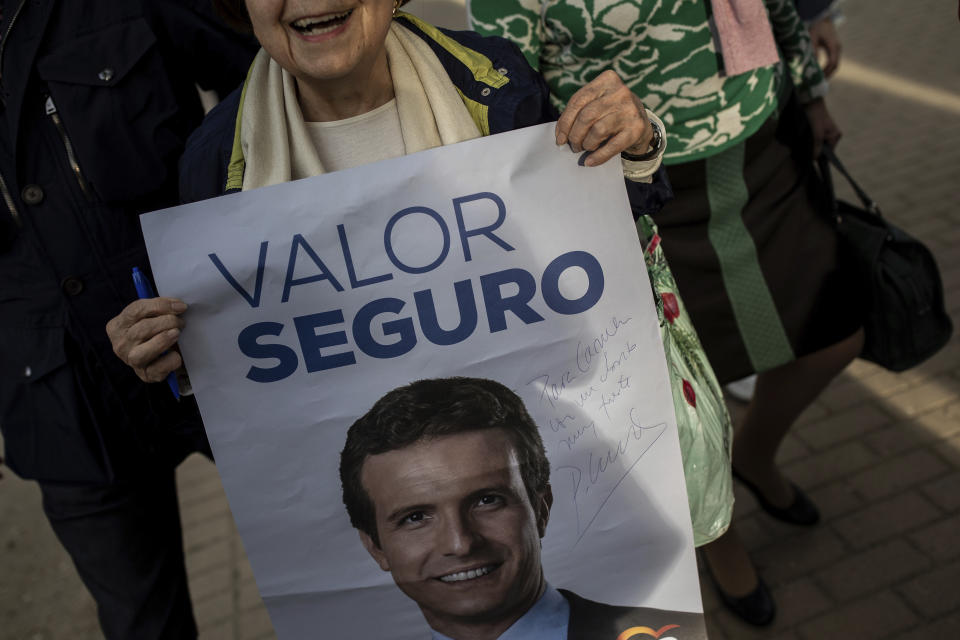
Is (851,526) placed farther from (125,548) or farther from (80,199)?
(80,199)

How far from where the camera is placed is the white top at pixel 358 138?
5.22 feet

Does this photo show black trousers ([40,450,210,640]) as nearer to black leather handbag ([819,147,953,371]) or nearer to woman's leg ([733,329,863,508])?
woman's leg ([733,329,863,508])

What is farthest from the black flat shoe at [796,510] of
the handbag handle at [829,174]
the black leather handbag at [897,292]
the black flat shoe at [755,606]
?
the handbag handle at [829,174]

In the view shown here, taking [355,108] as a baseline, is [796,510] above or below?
below

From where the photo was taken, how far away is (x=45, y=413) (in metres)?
1.95

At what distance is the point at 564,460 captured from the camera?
56.8 inches

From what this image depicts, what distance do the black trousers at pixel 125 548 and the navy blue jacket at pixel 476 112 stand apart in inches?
32.5

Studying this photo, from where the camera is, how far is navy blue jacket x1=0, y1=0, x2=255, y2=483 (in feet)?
5.93

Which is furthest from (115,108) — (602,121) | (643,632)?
(643,632)

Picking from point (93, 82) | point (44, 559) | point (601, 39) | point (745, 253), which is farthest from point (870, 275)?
point (44, 559)

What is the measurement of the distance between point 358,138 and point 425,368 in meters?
0.47

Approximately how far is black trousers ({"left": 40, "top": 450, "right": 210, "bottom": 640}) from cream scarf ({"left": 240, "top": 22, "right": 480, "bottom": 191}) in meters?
0.95

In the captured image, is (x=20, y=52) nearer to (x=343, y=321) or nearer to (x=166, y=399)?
(x=166, y=399)

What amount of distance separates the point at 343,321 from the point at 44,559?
9.18 ft
